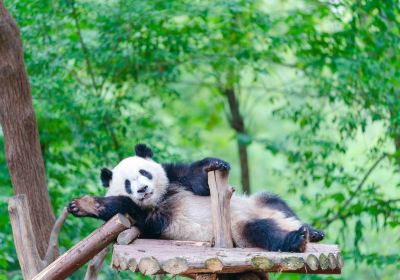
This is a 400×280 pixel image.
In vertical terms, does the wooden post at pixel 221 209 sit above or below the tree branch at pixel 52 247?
above

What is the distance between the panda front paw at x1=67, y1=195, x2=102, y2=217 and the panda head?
401mm

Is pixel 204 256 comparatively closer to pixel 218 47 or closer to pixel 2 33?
pixel 2 33

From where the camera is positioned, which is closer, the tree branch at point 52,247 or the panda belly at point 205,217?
the panda belly at point 205,217

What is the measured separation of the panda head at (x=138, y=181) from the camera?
445 cm

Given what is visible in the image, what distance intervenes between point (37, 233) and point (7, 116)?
840 millimetres

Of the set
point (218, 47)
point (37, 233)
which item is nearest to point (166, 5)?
point (218, 47)

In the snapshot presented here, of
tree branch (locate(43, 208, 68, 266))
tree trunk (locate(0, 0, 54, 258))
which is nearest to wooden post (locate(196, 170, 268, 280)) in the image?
tree branch (locate(43, 208, 68, 266))

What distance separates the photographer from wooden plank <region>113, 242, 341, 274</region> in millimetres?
3301

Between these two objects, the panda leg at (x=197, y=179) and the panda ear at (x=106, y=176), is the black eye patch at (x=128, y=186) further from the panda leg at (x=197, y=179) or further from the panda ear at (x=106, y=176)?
the panda leg at (x=197, y=179)

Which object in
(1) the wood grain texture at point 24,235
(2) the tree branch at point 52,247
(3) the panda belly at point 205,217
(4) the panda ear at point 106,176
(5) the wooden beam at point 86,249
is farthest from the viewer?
(4) the panda ear at point 106,176

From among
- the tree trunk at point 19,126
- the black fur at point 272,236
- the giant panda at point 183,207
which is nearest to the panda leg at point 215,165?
the giant panda at point 183,207

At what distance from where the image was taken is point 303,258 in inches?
135

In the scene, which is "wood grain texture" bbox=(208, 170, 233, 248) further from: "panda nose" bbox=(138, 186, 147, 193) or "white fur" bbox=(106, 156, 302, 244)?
"panda nose" bbox=(138, 186, 147, 193)

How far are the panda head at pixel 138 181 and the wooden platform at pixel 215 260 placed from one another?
731mm
